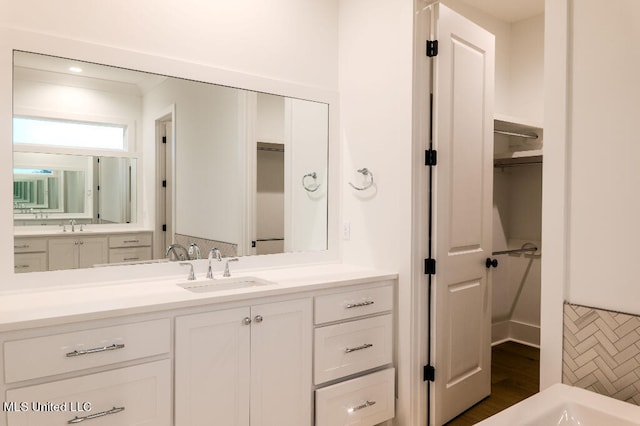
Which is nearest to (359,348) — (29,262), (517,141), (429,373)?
(429,373)

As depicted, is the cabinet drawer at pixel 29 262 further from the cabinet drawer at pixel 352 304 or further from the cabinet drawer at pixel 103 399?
the cabinet drawer at pixel 352 304

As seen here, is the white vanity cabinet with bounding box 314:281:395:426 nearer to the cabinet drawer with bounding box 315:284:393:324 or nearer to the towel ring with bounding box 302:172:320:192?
the cabinet drawer with bounding box 315:284:393:324

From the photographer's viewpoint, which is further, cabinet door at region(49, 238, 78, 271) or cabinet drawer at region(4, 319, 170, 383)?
cabinet door at region(49, 238, 78, 271)

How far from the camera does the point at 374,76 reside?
2.72 metres

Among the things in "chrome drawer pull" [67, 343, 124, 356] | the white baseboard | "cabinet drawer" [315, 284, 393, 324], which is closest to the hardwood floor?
the white baseboard

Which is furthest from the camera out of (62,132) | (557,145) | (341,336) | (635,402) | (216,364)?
(341,336)

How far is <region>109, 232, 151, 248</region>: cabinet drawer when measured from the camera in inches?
87.6

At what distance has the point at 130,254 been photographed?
227 cm

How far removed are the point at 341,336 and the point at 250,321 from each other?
563mm

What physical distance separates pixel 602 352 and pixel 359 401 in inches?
49.0

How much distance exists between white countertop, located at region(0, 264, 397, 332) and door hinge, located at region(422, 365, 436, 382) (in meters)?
0.56

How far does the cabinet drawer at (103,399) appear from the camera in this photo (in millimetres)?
1528

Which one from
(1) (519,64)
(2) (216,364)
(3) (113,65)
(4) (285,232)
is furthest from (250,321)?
(1) (519,64)

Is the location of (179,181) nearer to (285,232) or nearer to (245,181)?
(245,181)
